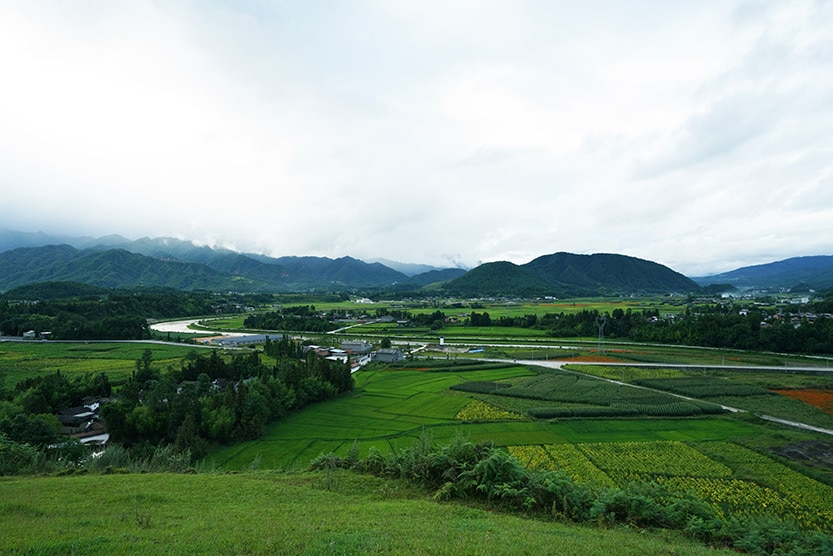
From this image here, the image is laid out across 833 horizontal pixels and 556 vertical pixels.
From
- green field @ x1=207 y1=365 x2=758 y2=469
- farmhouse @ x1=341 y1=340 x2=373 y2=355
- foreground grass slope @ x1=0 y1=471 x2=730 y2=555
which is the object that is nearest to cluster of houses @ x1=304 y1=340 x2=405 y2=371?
farmhouse @ x1=341 y1=340 x2=373 y2=355

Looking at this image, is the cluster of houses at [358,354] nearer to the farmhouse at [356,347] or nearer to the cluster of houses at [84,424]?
the farmhouse at [356,347]

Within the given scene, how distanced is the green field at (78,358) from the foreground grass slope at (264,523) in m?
37.4

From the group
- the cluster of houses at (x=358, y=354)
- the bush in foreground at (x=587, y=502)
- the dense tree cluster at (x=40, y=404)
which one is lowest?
the cluster of houses at (x=358, y=354)

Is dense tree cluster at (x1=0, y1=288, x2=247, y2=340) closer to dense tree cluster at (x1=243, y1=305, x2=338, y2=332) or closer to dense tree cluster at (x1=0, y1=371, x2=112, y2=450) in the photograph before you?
dense tree cluster at (x1=243, y1=305, x2=338, y2=332)

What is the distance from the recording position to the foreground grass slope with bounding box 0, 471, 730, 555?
27.6 ft

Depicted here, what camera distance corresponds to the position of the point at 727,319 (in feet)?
237

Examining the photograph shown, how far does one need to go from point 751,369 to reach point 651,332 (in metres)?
25.2

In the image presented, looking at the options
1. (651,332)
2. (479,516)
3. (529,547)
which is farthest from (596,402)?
(651,332)

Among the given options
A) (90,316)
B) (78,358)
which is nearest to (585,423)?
(78,358)

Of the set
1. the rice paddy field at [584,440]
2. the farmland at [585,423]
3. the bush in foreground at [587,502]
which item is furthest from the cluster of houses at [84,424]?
the bush in foreground at [587,502]

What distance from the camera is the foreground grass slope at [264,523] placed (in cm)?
841

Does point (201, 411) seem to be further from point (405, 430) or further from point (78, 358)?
point (78, 358)

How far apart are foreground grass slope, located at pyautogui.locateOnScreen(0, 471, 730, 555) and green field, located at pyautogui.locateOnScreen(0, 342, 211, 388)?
3739 centimetres

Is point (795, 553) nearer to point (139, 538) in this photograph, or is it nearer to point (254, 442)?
point (139, 538)
